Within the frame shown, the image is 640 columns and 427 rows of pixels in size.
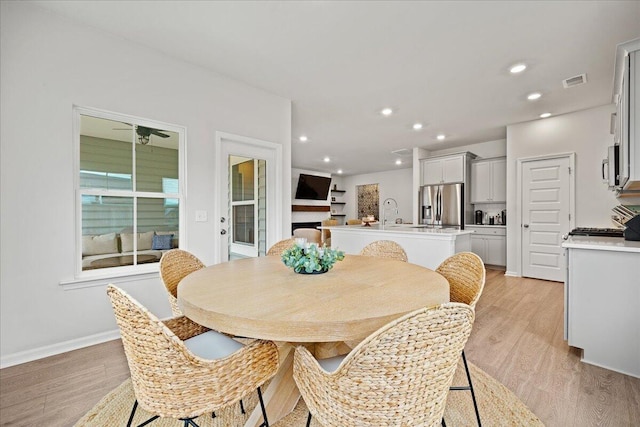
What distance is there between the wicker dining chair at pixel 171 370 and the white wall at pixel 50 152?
5.87 feet

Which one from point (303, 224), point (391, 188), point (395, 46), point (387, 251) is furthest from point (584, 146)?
point (303, 224)

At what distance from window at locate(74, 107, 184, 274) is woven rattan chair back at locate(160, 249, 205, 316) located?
3.33 feet

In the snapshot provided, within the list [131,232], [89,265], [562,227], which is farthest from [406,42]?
[562,227]

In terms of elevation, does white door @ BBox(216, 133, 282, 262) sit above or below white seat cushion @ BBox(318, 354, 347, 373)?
above

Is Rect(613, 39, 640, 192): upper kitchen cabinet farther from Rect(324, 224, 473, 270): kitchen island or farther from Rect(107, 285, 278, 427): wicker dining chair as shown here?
Rect(107, 285, 278, 427): wicker dining chair

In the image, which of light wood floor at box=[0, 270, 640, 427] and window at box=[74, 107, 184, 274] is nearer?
light wood floor at box=[0, 270, 640, 427]

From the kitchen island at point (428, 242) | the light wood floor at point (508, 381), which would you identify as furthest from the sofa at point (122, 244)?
the kitchen island at point (428, 242)

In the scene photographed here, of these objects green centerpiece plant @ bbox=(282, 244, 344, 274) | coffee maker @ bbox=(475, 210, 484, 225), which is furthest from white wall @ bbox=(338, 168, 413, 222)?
green centerpiece plant @ bbox=(282, 244, 344, 274)

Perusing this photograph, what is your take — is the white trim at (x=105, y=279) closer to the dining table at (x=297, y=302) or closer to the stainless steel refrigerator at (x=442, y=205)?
the dining table at (x=297, y=302)

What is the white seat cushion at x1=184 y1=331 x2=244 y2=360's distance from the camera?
1.21 meters

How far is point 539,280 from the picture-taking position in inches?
179

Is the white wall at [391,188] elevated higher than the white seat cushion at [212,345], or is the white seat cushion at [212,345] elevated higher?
the white wall at [391,188]

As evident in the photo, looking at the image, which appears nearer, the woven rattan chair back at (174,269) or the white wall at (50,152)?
the woven rattan chair back at (174,269)

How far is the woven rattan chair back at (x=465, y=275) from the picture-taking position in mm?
1503
